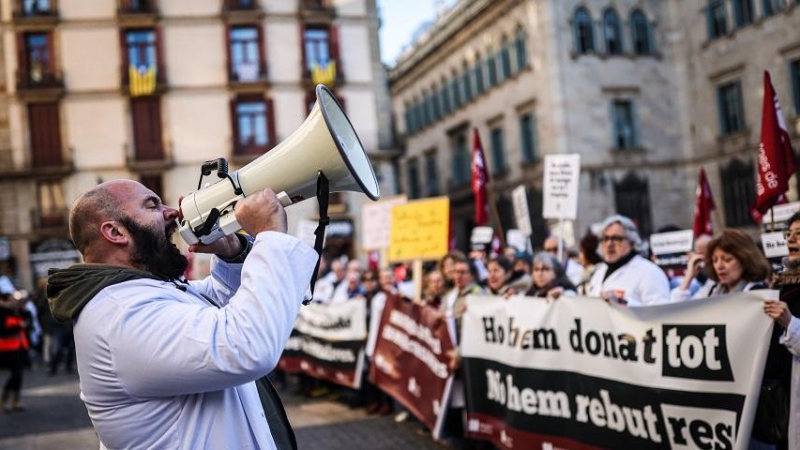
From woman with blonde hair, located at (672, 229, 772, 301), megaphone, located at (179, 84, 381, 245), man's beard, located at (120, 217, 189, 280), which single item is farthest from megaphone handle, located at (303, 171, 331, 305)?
woman with blonde hair, located at (672, 229, 772, 301)

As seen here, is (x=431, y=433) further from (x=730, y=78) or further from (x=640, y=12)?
(x=640, y=12)

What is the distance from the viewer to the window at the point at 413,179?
4981 cm

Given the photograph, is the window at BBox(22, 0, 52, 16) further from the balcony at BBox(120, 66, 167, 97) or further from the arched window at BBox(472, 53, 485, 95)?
the arched window at BBox(472, 53, 485, 95)

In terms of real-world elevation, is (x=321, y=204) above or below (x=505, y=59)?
below

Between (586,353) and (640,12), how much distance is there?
30.7m

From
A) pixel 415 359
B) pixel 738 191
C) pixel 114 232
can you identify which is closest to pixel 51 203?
pixel 738 191

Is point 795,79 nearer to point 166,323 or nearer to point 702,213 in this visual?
Result: point 702,213

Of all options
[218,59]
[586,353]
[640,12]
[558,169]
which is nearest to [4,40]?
[218,59]

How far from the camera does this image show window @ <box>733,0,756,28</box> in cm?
2898

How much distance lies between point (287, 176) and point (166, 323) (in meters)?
0.54

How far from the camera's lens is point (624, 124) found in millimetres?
33906

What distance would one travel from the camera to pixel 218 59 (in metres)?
35.4

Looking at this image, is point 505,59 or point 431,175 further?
point 431,175

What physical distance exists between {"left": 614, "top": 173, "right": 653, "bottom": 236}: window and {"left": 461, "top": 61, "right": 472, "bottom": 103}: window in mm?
9960
